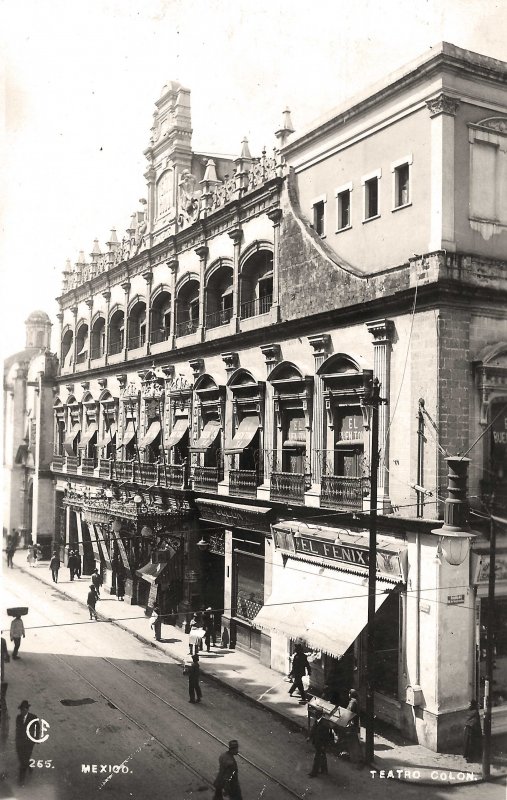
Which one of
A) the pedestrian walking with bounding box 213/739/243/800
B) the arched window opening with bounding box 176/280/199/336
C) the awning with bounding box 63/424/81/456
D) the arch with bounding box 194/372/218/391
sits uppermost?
the arched window opening with bounding box 176/280/199/336

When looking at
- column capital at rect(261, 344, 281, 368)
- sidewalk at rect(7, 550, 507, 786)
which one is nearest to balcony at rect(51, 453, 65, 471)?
sidewalk at rect(7, 550, 507, 786)

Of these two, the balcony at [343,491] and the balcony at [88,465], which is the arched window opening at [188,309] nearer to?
the balcony at [88,465]

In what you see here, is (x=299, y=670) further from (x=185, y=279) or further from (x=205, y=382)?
(x=185, y=279)

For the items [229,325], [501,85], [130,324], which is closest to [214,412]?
[229,325]

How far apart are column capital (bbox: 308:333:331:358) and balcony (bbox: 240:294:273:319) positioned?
331cm

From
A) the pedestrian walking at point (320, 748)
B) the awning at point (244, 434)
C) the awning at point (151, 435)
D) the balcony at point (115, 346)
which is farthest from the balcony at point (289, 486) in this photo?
the balcony at point (115, 346)

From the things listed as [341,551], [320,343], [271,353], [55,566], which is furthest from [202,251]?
[55,566]

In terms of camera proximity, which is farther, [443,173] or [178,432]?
[178,432]

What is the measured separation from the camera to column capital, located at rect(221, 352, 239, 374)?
2370 centimetres

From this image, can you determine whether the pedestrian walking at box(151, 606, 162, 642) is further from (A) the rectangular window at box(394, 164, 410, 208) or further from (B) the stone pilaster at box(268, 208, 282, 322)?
(A) the rectangular window at box(394, 164, 410, 208)

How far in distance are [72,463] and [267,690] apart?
19688mm

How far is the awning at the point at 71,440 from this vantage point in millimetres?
34944

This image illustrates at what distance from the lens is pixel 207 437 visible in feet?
80.8

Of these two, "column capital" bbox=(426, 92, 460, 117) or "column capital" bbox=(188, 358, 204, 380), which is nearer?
"column capital" bbox=(426, 92, 460, 117)
